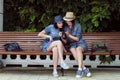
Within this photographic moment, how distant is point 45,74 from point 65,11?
202 cm

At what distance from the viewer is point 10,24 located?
11500mm

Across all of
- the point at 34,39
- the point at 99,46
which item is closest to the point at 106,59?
the point at 99,46

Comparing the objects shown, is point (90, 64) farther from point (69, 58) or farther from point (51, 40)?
point (51, 40)

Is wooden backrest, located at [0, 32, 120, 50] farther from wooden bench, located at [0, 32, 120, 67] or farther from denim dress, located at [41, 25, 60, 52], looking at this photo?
denim dress, located at [41, 25, 60, 52]

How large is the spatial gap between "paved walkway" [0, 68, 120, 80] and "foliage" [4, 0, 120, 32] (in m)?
1.23

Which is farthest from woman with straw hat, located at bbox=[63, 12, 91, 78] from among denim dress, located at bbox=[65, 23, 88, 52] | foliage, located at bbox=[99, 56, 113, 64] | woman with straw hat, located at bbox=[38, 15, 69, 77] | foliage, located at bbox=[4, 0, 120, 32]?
foliage, located at bbox=[4, 0, 120, 32]

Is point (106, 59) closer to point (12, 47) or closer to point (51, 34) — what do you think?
point (51, 34)

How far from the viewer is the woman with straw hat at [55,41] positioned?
28.3 ft

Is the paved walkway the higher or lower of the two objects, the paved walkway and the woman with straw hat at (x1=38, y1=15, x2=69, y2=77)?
the lower

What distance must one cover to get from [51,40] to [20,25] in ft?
8.84

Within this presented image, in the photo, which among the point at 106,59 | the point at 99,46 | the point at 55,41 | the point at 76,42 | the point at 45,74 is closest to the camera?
the point at 55,41

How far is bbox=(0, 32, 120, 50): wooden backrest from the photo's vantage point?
9758 millimetres

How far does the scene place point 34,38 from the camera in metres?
9.84

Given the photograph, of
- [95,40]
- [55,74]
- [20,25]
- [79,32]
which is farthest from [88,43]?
[20,25]
